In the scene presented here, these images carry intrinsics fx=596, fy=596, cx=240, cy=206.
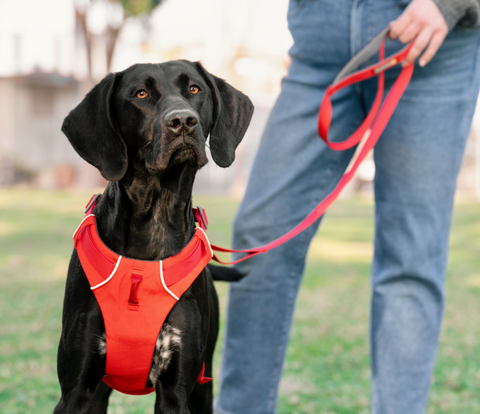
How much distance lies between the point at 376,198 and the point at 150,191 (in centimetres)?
88

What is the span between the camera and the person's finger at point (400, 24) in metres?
2.01

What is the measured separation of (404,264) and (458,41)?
810 mm

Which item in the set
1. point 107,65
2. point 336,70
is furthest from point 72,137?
point 107,65

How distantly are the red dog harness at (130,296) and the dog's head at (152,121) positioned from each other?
24 cm

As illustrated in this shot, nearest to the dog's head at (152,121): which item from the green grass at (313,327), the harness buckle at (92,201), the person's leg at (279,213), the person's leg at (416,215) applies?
the harness buckle at (92,201)

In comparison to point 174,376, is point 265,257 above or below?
above

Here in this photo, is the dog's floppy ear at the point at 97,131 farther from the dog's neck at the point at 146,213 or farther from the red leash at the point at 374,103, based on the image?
the red leash at the point at 374,103

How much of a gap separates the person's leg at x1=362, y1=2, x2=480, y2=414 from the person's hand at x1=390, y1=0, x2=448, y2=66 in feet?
0.35

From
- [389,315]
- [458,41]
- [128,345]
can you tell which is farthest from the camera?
[389,315]

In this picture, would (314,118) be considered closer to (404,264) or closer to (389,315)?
(404,264)

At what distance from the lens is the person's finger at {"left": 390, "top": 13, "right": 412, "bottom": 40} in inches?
79.0

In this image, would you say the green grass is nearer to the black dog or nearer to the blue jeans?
the blue jeans

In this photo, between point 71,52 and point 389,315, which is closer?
point 389,315

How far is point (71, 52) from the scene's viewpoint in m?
18.0
